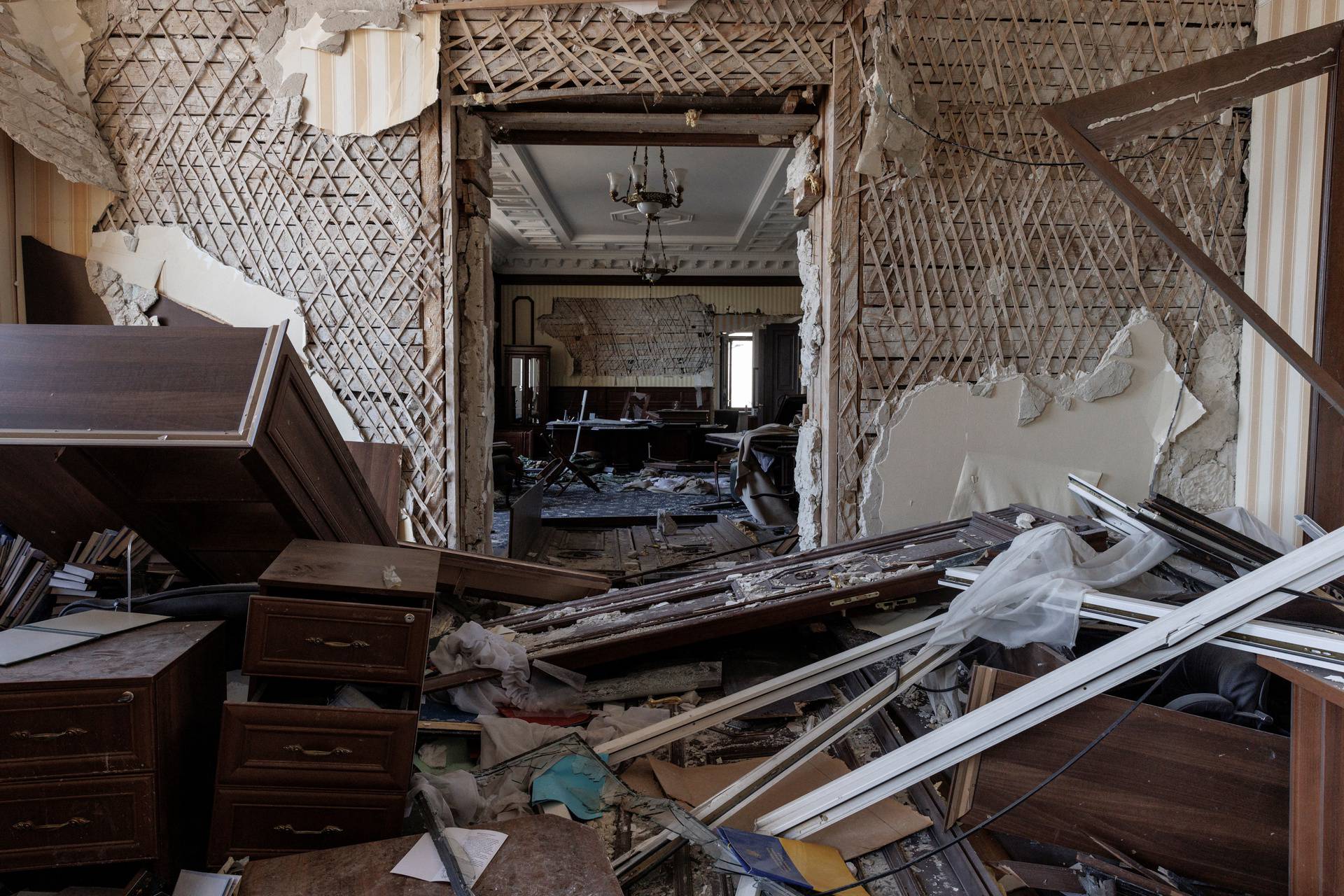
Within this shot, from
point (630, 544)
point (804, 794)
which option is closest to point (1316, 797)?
point (804, 794)

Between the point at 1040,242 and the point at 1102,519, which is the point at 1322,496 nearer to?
the point at 1102,519

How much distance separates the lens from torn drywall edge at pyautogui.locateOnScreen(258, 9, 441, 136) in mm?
Result: 3771

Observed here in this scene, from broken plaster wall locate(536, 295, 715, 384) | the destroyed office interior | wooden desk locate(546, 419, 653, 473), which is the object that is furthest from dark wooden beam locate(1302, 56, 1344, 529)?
broken plaster wall locate(536, 295, 715, 384)

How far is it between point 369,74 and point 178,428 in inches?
104

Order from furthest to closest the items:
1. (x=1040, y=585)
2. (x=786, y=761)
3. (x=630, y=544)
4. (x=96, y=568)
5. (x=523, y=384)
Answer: (x=523, y=384) → (x=630, y=544) → (x=96, y=568) → (x=1040, y=585) → (x=786, y=761)

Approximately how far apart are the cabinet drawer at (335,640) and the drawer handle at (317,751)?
0.15m

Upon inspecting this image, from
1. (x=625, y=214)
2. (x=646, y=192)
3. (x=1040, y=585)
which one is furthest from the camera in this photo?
(x=625, y=214)

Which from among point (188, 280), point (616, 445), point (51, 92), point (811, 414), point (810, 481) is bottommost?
point (616, 445)

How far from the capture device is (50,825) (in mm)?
1602

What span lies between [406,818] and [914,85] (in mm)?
3771

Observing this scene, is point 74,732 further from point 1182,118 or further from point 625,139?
point 625,139

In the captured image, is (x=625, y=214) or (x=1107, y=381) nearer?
(x=1107, y=381)

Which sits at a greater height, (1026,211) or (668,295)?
(668,295)

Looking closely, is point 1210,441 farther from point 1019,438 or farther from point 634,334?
point 634,334
